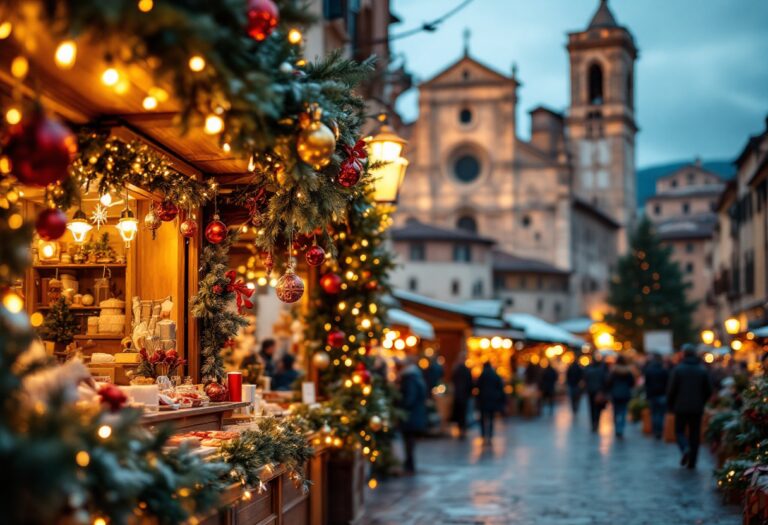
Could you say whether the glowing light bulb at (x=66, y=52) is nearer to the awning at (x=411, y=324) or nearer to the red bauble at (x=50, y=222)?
the red bauble at (x=50, y=222)

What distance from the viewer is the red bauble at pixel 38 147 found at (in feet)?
14.9

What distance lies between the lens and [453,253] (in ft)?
249

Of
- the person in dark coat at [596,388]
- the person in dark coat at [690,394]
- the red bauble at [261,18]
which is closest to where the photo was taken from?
the red bauble at [261,18]

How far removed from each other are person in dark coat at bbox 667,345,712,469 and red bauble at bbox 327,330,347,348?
6.71 m

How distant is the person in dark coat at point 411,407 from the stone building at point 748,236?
20.0m

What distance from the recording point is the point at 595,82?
98.9 metres

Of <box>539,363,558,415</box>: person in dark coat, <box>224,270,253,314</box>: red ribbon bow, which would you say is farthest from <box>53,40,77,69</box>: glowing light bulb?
<box>539,363,558,415</box>: person in dark coat

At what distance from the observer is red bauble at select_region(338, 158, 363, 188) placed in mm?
7422

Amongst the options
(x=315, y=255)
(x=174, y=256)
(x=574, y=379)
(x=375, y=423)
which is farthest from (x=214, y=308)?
(x=574, y=379)

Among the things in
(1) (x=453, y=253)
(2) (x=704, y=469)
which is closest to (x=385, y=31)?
(2) (x=704, y=469)

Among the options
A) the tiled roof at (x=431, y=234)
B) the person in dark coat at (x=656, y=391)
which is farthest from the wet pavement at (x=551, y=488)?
the tiled roof at (x=431, y=234)

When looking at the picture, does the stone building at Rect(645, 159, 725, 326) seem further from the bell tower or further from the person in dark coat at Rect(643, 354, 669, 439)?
the person in dark coat at Rect(643, 354, 669, 439)

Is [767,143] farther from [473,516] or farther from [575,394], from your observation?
[473,516]

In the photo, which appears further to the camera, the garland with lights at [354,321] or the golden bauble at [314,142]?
the garland with lights at [354,321]
